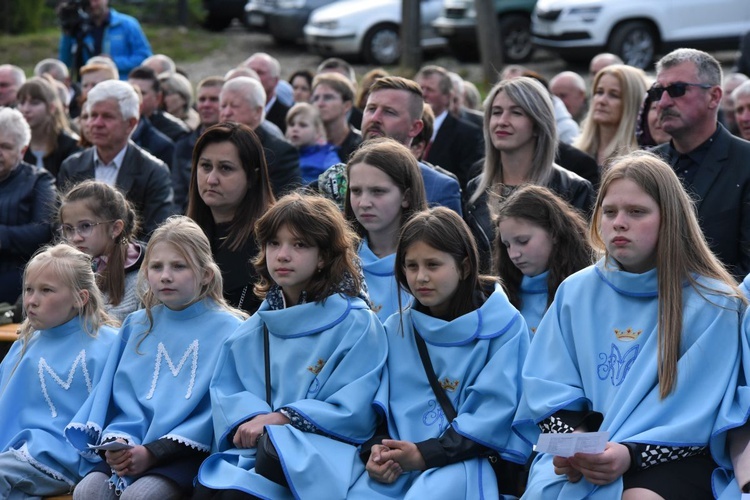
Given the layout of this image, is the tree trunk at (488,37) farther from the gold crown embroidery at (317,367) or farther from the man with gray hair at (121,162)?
the gold crown embroidery at (317,367)

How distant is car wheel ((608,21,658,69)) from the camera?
16984mm

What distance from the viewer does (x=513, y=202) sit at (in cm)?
517

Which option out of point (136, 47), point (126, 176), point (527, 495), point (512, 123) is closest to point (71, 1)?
point (136, 47)

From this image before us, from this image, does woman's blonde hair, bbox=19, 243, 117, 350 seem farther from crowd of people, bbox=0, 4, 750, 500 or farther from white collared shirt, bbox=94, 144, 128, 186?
white collared shirt, bbox=94, 144, 128, 186

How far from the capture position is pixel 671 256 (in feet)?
Result: 14.3

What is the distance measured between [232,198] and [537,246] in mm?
1730

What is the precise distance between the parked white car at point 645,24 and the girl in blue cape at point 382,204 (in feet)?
39.9

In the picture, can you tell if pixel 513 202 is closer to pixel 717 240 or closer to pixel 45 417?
pixel 717 240

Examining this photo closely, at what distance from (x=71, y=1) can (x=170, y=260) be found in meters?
8.82

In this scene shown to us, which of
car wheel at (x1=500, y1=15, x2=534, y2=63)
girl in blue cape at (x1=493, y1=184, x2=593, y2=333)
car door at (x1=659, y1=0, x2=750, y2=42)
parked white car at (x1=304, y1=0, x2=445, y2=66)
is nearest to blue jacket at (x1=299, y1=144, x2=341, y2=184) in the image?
girl in blue cape at (x1=493, y1=184, x2=593, y2=333)

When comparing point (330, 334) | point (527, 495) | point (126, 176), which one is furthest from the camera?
point (126, 176)

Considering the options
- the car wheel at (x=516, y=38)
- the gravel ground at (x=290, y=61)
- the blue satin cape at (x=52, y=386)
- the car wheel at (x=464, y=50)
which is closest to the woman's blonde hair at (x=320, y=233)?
the blue satin cape at (x=52, y=386)

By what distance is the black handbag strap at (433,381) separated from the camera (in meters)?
4.71

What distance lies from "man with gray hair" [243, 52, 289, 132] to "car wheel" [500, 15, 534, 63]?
878 centimetres
